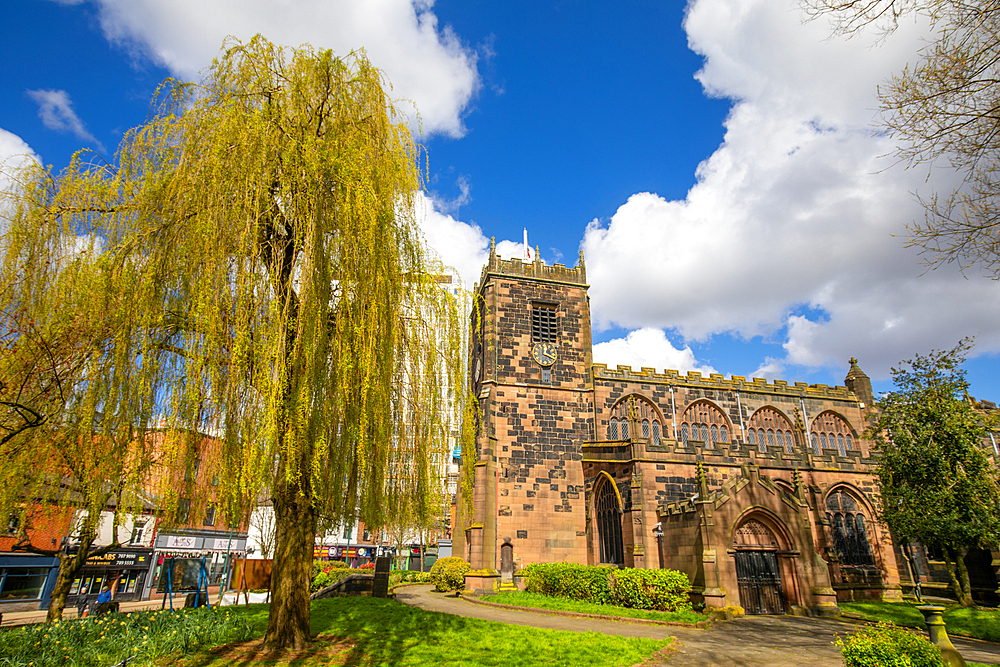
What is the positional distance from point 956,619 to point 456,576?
18.6m

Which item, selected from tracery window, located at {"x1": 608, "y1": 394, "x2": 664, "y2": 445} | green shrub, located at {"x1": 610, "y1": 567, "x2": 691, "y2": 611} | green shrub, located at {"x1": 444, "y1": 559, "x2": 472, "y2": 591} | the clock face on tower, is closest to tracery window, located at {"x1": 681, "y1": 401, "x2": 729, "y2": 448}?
tracery window, located at {"x1": 608, "y1": 394, "x2": 664, "y2": 445}

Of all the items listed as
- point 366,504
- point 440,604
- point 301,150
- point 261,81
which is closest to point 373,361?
point 366,504

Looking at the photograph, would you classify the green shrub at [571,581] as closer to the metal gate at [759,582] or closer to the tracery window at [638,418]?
the metal gate at [759,582]

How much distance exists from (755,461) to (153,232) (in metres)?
26.1

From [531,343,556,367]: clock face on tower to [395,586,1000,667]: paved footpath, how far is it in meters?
13.5

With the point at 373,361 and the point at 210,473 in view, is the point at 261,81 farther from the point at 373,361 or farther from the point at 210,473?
the point at 210,473

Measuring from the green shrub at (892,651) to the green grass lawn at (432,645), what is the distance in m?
3.85

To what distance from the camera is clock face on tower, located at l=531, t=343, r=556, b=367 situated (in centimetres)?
2986

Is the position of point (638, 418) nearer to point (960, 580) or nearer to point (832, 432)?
point (832, 432)

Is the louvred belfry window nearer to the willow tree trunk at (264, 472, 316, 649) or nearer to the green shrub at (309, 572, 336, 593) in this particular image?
the green shrub at (309, 572, 336, 593)

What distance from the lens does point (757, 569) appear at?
775 inches

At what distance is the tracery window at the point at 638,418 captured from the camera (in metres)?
30.7

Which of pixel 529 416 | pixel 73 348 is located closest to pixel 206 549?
pixel 529 416

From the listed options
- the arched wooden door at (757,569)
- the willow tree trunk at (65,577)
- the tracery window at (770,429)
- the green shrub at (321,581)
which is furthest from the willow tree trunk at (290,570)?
the tracery window at (770,429)
